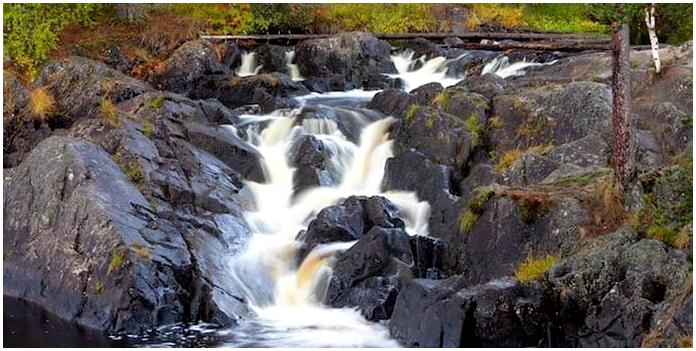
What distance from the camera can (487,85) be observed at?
22.2m

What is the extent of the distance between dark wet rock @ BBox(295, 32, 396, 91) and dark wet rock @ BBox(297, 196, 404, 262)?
11034mm

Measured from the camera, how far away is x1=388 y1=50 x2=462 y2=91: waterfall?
1083 inches

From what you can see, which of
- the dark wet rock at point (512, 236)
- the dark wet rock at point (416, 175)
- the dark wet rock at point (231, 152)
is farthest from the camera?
the dark wet rock at point (231, 152)

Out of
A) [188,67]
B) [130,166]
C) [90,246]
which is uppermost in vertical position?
[188,67]

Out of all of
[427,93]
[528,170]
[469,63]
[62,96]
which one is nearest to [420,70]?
[469,63]

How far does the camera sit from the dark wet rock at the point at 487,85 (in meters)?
21.9

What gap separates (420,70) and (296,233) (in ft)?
39.3

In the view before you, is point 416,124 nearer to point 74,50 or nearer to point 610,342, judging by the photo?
point 610,342

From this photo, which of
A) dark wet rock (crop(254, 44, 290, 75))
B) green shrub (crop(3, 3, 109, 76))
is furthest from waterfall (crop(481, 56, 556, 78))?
green shrub (crop(3, 3, 109, 76))

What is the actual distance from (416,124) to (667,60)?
6264mm

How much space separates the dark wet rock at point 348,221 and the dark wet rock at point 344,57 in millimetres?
11034

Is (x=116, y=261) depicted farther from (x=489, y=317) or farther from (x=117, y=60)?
(x=117, y=60)

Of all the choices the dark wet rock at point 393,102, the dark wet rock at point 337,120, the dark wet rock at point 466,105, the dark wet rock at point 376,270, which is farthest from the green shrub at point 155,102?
the dark wet rock at point 376,270

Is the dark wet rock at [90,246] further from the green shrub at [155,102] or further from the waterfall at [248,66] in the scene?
the waterfall at [248,66]
